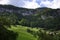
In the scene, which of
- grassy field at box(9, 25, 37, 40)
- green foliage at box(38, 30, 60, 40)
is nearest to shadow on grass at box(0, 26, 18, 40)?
grassy field at box(9, 25, 37, 40)

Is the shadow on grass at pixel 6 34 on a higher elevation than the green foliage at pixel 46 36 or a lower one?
higher

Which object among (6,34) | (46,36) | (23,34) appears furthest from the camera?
(23,34)

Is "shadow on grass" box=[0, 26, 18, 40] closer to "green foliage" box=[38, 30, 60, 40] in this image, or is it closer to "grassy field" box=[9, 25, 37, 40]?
"grassy field" box=[9, 25, 37, 40]

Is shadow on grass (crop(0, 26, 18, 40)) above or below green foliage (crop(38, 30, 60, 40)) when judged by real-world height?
above

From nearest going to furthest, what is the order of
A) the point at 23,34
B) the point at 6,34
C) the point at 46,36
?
the point at 6,34, the point at 46,36, the point at 23,34

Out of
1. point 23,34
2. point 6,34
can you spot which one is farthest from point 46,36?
point 6,34

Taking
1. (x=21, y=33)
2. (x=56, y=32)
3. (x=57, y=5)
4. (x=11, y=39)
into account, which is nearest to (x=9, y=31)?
(x=11, y=39)

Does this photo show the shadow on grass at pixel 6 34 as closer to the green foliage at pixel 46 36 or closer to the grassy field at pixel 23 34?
the grassy field at pixel 23 34

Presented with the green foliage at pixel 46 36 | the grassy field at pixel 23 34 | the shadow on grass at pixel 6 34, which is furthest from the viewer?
→ the green foliage at pixel 46 36

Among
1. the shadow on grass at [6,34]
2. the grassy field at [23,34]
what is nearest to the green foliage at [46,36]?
the grassy field at [23,34]

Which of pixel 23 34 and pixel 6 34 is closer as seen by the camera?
pixel 6 34

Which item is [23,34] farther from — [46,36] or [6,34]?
[6,34]

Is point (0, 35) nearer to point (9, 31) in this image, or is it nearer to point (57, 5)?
point (9, 31)
